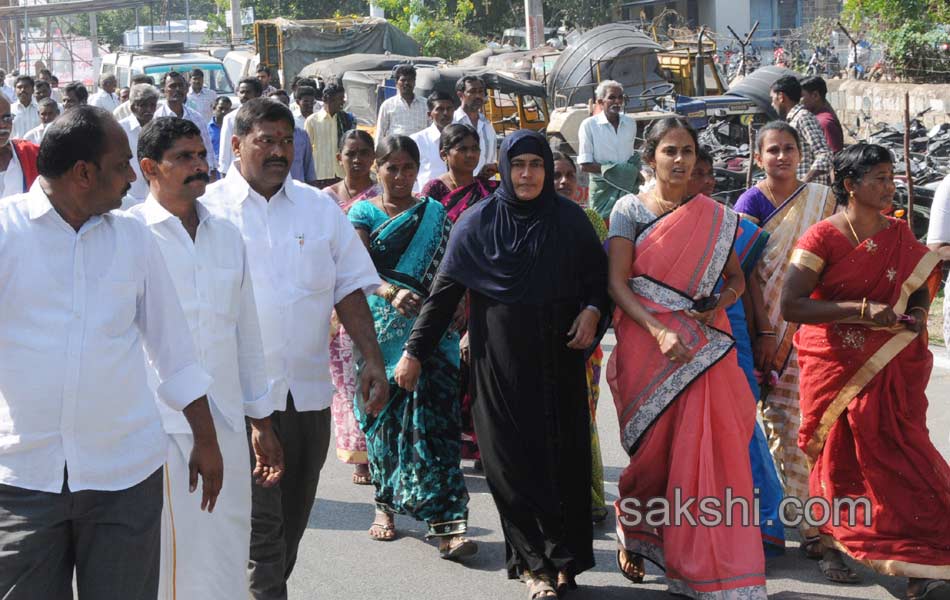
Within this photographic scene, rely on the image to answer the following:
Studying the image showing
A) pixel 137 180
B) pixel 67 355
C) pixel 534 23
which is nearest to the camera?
pixel 67 355

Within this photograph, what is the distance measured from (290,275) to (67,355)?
4.22ft

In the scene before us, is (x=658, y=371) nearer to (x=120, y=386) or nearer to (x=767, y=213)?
(x=767, y=213)

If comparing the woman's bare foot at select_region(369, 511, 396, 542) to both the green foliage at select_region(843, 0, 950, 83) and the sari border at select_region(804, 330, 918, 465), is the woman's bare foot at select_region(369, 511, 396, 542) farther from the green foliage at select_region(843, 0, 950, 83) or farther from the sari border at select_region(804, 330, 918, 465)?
the green foliage at select_region(843, 0, 950, 83)

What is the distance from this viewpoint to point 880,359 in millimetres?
4703

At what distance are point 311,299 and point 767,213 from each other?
2313 mm

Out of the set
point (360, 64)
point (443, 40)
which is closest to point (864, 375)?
point (360, 64)

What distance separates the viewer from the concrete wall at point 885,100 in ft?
65.4

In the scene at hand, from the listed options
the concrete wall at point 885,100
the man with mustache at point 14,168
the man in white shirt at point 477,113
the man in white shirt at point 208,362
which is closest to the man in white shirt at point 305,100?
the man in white shirt at point 477,113

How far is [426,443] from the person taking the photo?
537 centimetres

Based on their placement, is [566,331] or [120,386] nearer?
[120,386]

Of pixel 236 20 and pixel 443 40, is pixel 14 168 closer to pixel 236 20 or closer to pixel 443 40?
pixel 443 40

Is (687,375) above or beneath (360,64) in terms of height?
beneath

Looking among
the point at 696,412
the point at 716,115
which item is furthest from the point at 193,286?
the point at 716,115

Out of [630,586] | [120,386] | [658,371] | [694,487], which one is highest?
[120,386]
